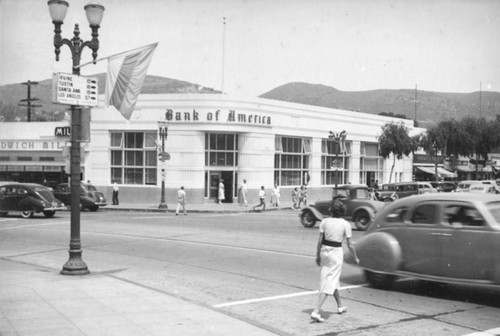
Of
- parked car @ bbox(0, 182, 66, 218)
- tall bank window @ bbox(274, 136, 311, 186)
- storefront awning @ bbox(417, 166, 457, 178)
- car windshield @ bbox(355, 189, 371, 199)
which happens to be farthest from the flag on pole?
storefront awning @ bbox(417, 166, 457, 178)

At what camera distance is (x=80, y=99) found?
38.0 feet

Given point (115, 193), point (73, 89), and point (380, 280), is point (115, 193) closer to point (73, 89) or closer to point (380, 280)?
point (73, 89)

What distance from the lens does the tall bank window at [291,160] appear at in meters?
44.1

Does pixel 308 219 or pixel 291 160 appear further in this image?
pixel 291 160

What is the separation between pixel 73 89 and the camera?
11.5 m

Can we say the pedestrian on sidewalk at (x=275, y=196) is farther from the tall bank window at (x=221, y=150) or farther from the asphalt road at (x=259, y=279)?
the asphalt road at (x=259, y=279)

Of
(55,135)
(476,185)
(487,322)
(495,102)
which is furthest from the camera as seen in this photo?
(495,102)

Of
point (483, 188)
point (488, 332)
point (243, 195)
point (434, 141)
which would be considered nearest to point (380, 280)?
point (488, 332)

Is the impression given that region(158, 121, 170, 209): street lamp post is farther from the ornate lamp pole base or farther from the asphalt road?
the ornate lamp pole base

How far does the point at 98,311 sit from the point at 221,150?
108ft

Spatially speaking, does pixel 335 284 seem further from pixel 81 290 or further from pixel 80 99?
pixel 80 99

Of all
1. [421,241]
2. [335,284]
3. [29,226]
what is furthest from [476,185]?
[335,284]

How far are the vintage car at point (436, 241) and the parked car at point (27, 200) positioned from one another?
20.6 meters

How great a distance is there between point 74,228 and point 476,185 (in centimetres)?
3129
